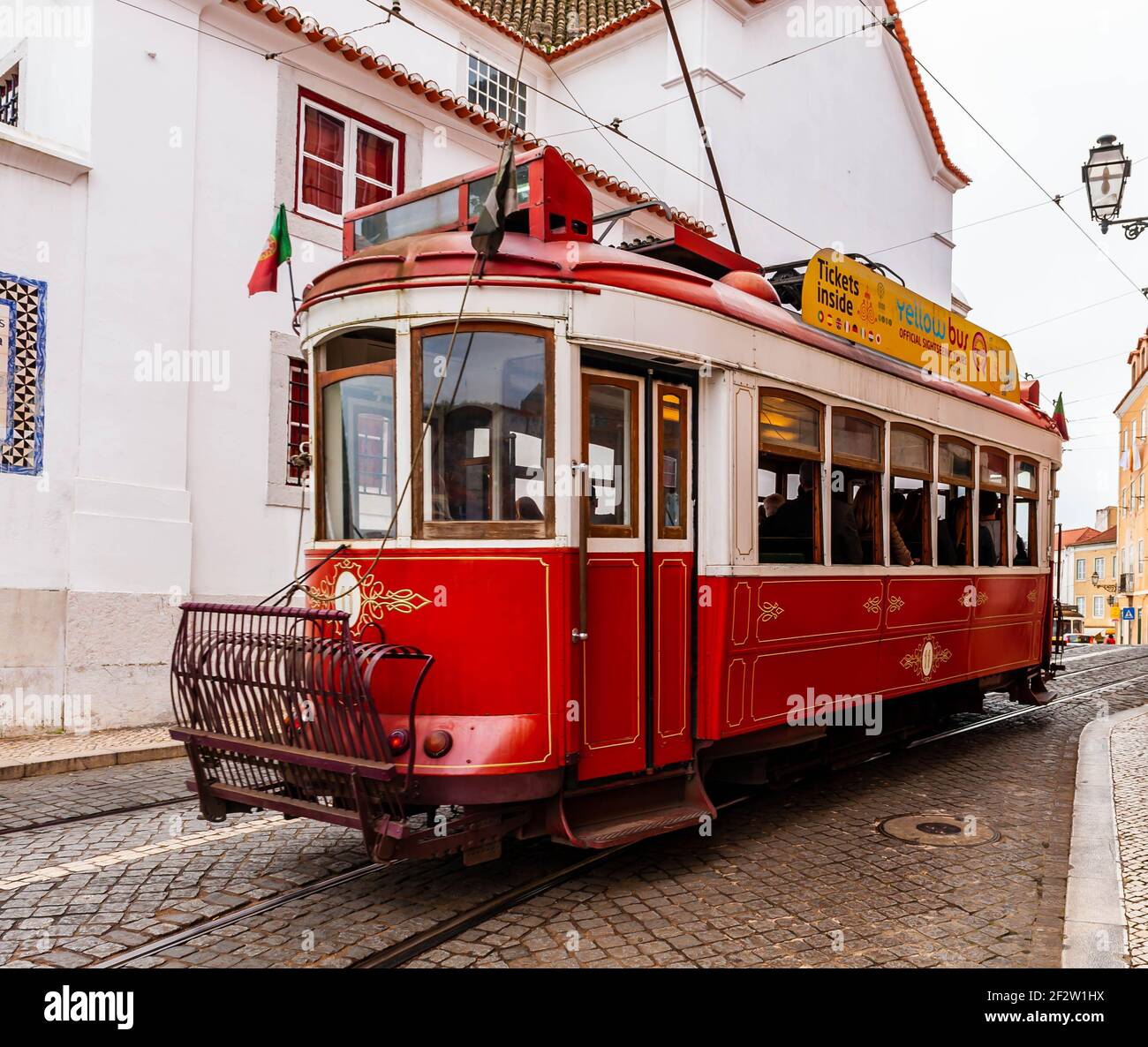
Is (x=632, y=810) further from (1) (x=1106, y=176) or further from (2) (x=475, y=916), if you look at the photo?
(1) (x=1106, y=176)

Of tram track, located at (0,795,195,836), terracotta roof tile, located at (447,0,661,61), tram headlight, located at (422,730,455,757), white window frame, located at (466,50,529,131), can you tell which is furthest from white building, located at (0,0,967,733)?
tram headlight, located at (422,730,455,757)

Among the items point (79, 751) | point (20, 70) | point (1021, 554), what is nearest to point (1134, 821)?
point (1021, 554)

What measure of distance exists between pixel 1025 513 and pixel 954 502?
7.02 ft

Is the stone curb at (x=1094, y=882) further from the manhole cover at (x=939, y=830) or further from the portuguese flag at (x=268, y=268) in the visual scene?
the portuguese flag at (x=268, y=268)

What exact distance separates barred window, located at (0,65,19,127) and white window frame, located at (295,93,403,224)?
9.53 feet

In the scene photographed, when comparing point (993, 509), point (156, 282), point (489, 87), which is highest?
point (489, 87)

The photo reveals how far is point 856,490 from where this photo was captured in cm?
744

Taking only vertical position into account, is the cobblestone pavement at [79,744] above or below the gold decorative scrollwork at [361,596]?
below

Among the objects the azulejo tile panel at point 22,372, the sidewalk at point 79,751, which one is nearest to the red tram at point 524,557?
the sidewalk at point 79,751

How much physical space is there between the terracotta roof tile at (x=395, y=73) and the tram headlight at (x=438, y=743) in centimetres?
629

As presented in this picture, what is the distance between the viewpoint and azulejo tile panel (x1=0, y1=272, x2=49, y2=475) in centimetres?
920

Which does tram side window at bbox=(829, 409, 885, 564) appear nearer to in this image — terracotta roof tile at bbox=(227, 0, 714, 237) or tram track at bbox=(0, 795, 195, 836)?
terracotta roof tile at bbox=(227, 0, 714, 237)

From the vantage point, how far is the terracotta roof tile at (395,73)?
1084 centimetres
